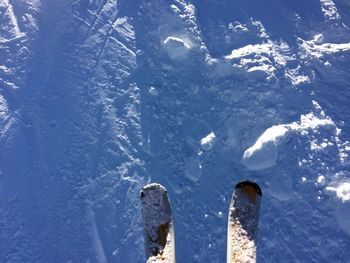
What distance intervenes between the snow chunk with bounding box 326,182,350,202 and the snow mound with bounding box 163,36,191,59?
356 centimetres

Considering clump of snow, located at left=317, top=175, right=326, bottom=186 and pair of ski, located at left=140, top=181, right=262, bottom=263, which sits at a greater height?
pair of ski, located at left=140, top=181, right=262, bottom=263

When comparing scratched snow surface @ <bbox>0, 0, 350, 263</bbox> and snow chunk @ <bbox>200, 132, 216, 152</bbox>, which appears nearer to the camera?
scratched snow surface @ <bbox>0, 0, 350, 263</bbox>

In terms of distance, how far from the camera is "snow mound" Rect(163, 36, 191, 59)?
737 cm

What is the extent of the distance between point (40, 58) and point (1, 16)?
1.27 meters

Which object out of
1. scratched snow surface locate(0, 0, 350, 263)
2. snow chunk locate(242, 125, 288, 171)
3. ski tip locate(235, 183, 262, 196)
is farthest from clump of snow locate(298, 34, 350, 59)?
ski tip locate(235, 183, 262, 196)

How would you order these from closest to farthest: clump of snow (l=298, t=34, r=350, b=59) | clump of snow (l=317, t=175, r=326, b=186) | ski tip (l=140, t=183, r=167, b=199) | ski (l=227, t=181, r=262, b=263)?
ski (l=227, t=181, r=262, b=263)
ski tip (l=140, t=183, r=167, b=199)
clump of snow (l=317, t=175, r=326, b=186)
clump of snow (l=298, t=34, r=350, b=59)

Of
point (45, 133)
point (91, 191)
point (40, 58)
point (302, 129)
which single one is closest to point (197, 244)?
point (91, 191)

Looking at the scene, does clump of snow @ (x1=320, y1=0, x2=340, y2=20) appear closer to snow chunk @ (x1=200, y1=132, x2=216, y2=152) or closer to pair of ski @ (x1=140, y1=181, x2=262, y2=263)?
snow chunk @ (x1=200, y1=132, x2=216, y2=152)

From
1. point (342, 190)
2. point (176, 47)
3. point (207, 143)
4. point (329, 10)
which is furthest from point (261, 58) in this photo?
point (342, 190)

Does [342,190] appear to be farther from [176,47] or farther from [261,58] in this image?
[176,47]

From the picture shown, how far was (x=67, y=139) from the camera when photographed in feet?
23.3

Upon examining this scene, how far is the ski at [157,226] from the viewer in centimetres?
349

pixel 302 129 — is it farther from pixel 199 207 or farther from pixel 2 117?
pixel 2 117

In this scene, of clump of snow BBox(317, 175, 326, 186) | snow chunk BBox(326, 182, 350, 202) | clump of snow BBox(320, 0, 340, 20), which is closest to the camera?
snow chunk BBox(326, 182, 350, 202)
